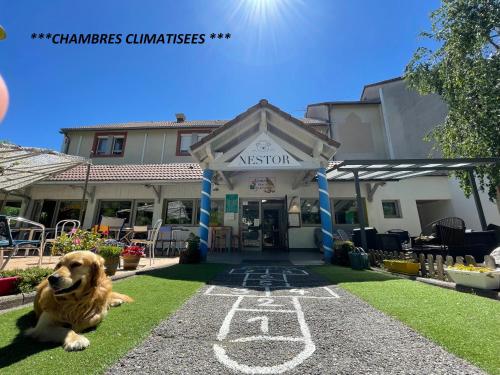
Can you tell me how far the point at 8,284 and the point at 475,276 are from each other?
6.56 metres

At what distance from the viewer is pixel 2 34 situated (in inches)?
78.0

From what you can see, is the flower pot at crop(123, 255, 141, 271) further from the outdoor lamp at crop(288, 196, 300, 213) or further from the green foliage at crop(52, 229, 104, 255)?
the outdoor lamp at crop(288, 196, 300, 213)

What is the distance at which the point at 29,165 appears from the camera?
7.54 meters

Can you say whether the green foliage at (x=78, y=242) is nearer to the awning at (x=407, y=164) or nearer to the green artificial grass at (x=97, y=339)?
the green artificial grass at (x=97, y=339)

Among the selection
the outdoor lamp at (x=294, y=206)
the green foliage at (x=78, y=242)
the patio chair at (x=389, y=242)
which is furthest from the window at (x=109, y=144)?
the patio chair at (x=389, y=242)

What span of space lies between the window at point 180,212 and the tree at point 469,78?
448 inches

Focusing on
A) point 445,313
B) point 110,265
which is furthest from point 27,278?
point 445,313

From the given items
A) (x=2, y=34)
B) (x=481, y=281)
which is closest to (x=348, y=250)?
(x=481, y=281)

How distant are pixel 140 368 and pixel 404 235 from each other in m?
9.82

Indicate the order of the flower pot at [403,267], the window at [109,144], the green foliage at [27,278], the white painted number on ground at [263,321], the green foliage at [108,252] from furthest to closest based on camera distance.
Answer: the window at [109,144] < the flower pot at [403,267] < the green foliage at [108,252] < the green foliage at [27,278] < the white painted number on ground at [263,321]

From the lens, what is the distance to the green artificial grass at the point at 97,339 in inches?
62.2

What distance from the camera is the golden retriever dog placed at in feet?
6.28

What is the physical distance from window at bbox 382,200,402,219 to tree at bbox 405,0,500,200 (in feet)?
8.50

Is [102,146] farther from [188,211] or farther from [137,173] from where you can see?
[188,211]
